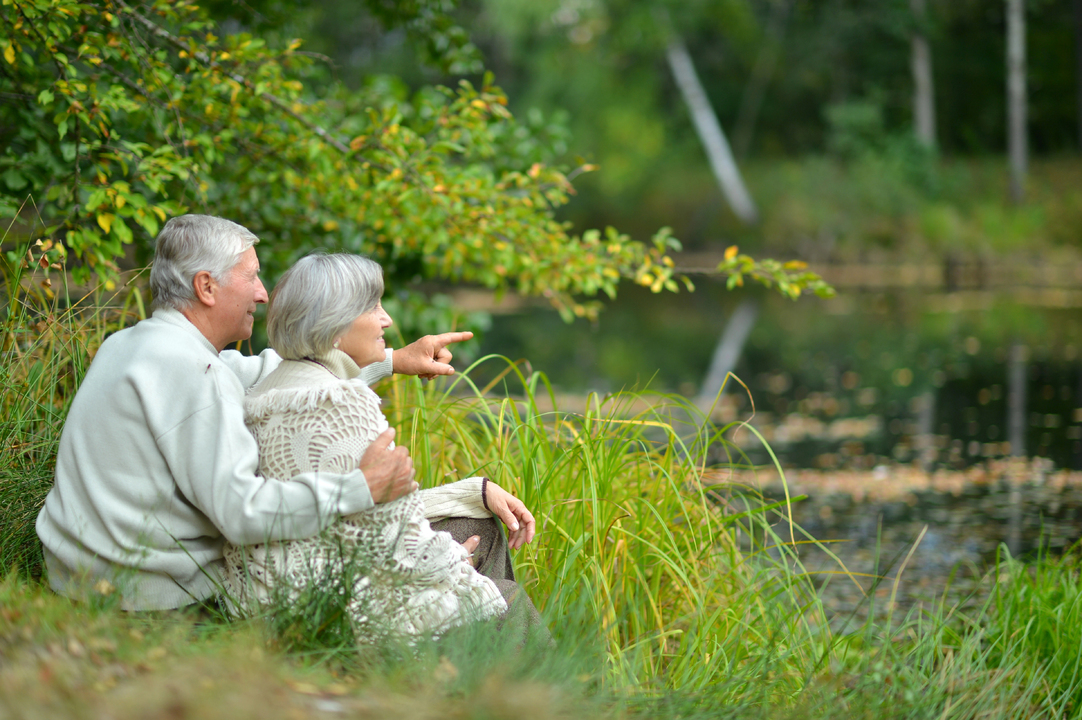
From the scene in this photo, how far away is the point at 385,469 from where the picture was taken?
191 centimetres

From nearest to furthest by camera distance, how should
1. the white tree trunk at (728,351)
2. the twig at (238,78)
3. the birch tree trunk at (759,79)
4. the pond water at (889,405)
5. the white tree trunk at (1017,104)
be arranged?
the twig at (238,78), the pond water at (889,405), the white tree trunk at (728,351), the white tree trunk at (1017,104), the birch tree trunk at (759,79)

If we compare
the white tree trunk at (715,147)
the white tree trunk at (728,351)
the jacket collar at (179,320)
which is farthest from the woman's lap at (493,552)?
the white tree trunk at (715,147)

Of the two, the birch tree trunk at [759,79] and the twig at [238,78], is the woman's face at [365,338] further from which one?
the birch tree trunk at [759,79]

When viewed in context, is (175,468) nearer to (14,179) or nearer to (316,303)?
(316,303)

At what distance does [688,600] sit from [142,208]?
2.05 meters

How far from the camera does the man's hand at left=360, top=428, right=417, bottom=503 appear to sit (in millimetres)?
1902

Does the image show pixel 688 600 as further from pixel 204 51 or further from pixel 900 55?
pixel 900 55

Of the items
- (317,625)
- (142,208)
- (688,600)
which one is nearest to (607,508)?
(688,600)

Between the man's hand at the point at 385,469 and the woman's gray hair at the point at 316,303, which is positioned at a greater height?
the woman's gray hair at the point at 316,303

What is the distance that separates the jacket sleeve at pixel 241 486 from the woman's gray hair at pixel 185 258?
277 millimetres

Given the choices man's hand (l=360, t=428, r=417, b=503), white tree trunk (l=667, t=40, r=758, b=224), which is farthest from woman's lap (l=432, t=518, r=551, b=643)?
white tree trunk (l=667, t=40, r=758, b=224)

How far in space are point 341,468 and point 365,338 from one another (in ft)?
0.98

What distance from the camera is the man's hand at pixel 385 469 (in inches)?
74.9

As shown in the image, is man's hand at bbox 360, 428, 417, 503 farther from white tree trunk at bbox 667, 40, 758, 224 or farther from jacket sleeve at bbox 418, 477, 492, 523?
white tree trunk at bbox 667, 40, 758, 224
